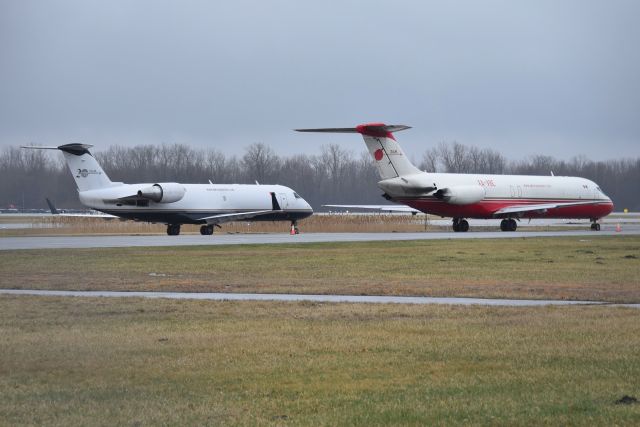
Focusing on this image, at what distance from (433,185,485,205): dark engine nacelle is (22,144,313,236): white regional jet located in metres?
10.1

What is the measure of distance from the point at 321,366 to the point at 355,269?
1543 cm

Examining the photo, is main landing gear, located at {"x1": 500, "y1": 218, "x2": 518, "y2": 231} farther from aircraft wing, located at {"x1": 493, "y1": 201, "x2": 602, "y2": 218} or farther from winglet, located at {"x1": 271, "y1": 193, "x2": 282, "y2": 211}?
winglet, located at {"x1": 271, "y1": 193, "x2": 282, "y2": 211}

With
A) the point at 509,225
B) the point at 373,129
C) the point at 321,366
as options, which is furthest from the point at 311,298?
the point at 509,225

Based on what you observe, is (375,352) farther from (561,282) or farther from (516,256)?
(516,256)

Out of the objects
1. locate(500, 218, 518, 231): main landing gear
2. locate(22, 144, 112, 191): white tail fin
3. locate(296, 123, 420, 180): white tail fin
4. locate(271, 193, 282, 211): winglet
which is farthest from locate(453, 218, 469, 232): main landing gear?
locate(22, 144, 112, 191): white tail fin

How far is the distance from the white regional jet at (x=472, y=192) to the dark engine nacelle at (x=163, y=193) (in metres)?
9.23

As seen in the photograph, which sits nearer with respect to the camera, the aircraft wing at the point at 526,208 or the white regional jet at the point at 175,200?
the white regional jet at the point at 175,200

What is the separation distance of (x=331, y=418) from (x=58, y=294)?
12.5 m

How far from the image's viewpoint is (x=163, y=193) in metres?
53.7

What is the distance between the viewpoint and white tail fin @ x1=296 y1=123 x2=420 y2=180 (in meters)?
52.6

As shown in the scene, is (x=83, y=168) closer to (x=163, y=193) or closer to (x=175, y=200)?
(x=163, y=193)

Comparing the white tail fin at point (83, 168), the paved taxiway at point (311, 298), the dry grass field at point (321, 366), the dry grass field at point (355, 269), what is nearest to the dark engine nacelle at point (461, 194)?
the dry grass field at point (355, 269)

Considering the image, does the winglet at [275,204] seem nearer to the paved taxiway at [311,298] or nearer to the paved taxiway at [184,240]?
the paved taxiway at [184,240]

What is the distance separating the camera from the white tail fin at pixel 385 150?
5259cm
